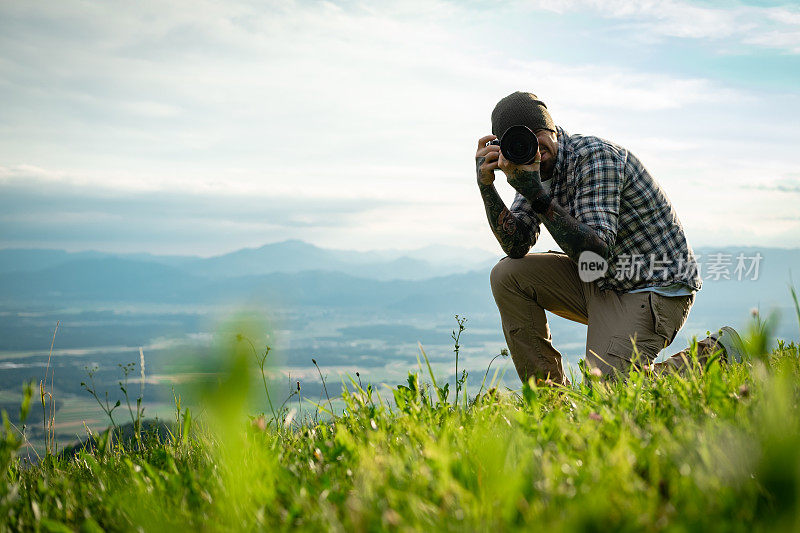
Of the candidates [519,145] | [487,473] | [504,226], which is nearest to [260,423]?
[487,473]

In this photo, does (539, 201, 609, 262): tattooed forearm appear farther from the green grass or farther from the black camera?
the green grass

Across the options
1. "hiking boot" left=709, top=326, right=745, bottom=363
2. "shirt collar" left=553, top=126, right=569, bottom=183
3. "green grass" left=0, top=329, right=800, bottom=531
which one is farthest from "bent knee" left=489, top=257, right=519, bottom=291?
"green grass" left=0, top=329, right=800, bottom=531

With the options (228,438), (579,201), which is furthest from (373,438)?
(579,201)

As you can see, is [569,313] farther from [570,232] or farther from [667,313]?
[570,232]

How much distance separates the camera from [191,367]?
87 cm

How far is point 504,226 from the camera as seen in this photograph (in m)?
4.43

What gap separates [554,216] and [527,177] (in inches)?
12.4

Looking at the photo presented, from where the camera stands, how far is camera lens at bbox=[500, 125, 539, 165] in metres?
3.89

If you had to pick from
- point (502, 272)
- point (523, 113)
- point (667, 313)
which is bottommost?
point (667, 313)

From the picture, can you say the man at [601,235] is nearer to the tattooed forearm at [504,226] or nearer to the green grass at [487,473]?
the tattooed forearm at [504,226]

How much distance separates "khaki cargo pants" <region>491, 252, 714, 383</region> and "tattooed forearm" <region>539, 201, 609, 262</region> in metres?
0.63

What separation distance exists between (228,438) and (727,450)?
1325 mm

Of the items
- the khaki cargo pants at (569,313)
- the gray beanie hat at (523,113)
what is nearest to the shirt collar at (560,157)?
the gray beanie hat at (523,113)

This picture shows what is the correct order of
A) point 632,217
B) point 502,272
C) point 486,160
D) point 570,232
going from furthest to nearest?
point 502,272 → point 632,217 → point 486,160 → point 570,232
